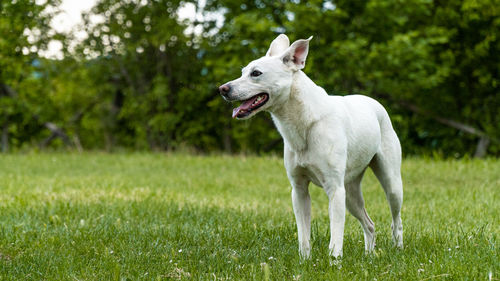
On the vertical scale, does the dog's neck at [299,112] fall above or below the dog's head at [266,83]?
below

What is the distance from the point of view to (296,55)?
14.0 feet

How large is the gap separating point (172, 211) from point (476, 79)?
48.6 ft

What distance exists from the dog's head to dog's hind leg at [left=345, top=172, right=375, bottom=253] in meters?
1.30

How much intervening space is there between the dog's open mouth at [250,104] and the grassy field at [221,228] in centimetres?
109

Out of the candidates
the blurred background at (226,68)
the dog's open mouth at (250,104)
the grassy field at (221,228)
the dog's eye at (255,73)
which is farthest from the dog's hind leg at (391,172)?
the blurred background at (226,68)

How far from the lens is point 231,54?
18969 millimetres

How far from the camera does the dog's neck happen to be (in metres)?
4.30

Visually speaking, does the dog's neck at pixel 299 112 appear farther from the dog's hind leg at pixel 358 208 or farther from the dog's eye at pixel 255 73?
the dog's hind leg at pixel 358 208

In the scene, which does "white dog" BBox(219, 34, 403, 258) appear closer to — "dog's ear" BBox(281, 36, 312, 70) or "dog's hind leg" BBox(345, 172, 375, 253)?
"dog's ear" BBox(281, 36, 312, 70)

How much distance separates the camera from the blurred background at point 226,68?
1703cm

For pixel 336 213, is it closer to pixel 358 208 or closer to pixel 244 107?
pixel 358 208

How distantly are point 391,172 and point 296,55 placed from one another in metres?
1.49

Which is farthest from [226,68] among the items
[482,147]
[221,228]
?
[221,228]

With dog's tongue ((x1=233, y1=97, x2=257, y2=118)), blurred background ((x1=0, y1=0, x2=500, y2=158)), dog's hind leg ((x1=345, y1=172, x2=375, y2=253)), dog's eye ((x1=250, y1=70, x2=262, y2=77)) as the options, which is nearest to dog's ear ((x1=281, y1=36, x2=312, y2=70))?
dog's eye ((x1=250, y1=70, x2=262, y2=77))
